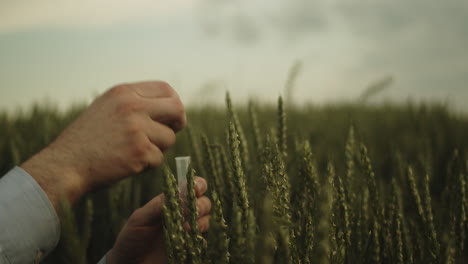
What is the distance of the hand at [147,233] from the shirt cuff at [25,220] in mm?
174

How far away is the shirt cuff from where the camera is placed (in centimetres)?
98

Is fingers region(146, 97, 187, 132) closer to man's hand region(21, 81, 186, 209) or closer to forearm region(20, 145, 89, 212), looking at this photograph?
man's hand region(21, 81, 186, 209)

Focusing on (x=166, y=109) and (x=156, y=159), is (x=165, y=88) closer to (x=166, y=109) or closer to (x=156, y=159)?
(x=166, y=109)

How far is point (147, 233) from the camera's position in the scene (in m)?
0.96

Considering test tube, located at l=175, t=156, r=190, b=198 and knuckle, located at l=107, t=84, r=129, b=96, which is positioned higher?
knuckle, located at l=107, t=84, r=129, b=96

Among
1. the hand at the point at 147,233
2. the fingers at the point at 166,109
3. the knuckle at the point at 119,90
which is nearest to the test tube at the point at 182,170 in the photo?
the hand at the point at 147,233

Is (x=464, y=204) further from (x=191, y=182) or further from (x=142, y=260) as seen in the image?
(x=142, y=260)

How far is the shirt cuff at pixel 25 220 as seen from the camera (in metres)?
0.98

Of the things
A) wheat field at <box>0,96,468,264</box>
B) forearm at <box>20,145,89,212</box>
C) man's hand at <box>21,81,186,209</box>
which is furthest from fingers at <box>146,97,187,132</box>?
forearm at <box>20,145,89,212</box>

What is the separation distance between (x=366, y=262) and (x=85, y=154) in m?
0.75

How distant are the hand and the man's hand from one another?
16 centimetres

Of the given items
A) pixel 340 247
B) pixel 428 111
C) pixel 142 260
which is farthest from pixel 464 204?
pixel 428 111

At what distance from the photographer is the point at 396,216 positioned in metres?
0.89

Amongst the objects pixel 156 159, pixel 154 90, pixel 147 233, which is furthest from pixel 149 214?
pixel 154 90
